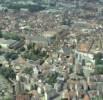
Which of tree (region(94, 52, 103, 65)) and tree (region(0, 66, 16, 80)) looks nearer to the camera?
tree (region(0, 66, 16, 80))

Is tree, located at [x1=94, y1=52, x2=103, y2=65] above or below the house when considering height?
above

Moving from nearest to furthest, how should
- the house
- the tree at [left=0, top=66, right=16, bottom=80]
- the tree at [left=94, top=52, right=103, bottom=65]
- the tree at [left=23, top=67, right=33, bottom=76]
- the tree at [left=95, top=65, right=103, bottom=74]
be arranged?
the tree at [left=0, top=66, right=16, bottom=80], the tree at [left=23, top=67, right=33, bottom=76], the tree at [left=95, top=65, right=103, bottom=74], the tree at [left=94, top=52, right=103, bottom=65], the house

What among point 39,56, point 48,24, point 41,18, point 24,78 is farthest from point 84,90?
point 41,18

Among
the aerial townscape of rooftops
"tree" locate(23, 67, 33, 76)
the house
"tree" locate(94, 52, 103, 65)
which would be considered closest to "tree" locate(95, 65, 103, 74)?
the aerial townscape of rooftops

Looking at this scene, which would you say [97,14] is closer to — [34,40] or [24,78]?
[34,40]

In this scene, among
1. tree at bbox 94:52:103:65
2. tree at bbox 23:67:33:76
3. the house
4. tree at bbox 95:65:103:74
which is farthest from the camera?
the house

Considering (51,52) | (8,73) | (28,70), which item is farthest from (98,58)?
(8,73)

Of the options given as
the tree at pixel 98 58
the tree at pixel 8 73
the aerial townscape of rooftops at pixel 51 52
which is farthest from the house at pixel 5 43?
the tree at pixel 98 58

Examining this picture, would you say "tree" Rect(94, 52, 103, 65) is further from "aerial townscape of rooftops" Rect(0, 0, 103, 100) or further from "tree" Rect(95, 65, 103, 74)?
"tree" Rect(95, 65, 103, 74)

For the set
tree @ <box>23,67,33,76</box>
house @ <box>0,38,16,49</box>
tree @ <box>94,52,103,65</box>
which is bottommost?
house @ <box>0,38,16,49</box>

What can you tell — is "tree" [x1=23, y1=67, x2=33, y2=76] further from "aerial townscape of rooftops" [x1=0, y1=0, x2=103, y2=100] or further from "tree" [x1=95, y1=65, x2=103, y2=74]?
"tree" [x1=95, y1=65, x2=103, y2=74]
